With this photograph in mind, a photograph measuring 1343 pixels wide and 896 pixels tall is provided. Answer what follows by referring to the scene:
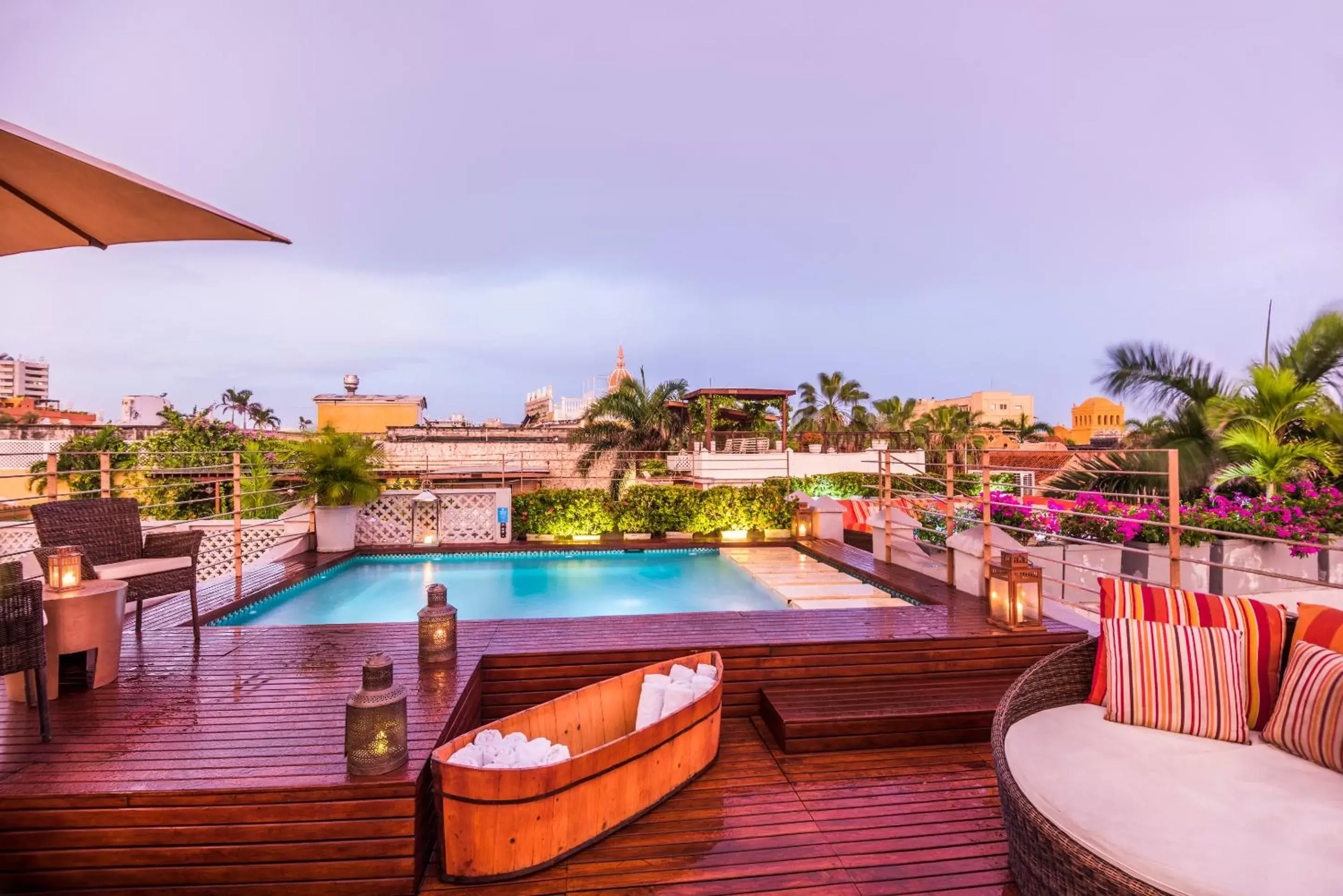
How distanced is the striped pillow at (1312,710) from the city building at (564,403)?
20.5 meters

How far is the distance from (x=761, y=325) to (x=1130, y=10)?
49096 millimetres

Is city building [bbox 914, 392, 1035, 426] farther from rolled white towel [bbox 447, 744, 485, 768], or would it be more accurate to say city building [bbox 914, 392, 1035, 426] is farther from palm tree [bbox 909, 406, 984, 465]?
rolled white towel [bbox 447, 744, 485, 768]

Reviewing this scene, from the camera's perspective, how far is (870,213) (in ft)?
105

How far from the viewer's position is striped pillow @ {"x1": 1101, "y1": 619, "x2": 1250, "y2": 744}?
2.29 metres

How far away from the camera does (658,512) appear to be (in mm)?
8867

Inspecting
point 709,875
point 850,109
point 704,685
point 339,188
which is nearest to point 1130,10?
point 850,109

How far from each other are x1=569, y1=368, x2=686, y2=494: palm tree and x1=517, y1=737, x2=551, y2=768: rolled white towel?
42.5 feet

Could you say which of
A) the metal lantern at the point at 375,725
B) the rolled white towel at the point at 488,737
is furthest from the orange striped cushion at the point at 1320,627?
the metal lantern at the point at 375,725

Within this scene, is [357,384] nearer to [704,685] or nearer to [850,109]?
[850,109]

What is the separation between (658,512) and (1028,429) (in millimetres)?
40343

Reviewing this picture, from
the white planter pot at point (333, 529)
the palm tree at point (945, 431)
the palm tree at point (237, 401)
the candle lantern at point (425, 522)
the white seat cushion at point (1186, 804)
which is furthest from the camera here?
the palm tree at point (237, 401)

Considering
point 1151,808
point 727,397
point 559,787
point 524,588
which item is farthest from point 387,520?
point 727,397

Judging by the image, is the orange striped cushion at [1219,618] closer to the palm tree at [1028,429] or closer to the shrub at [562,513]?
the shrub at [562,513]

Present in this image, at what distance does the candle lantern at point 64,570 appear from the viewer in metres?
2.85
